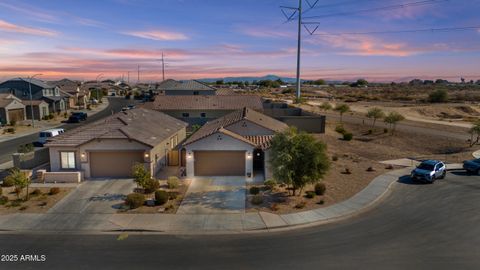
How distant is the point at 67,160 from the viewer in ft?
89.7

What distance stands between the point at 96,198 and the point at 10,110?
150ft

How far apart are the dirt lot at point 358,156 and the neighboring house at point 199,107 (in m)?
14.5

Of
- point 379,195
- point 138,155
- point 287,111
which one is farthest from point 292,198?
point 287,111

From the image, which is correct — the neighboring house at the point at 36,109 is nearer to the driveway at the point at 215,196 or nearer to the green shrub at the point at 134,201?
the driveway at the point at 215,196

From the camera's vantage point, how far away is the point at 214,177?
90.1 ft

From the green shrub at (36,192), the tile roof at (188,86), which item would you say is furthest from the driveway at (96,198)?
the tile roof at (188,86)

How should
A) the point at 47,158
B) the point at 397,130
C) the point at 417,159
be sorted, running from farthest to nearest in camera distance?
1. the point at 397,130
2. the point at 417,159
3. the point at 47,158

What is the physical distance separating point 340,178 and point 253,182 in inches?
290

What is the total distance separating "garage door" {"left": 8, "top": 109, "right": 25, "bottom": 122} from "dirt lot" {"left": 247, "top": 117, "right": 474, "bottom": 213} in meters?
51.2

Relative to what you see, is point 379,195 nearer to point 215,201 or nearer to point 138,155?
point 215,201

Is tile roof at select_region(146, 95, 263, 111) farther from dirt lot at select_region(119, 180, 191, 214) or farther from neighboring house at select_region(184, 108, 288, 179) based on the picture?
dirt lot at select_region(119, 180, 191, 214)

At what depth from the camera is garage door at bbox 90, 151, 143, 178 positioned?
2728 cm

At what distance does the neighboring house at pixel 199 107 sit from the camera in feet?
169

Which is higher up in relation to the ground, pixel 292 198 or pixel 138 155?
pixel 138 155
